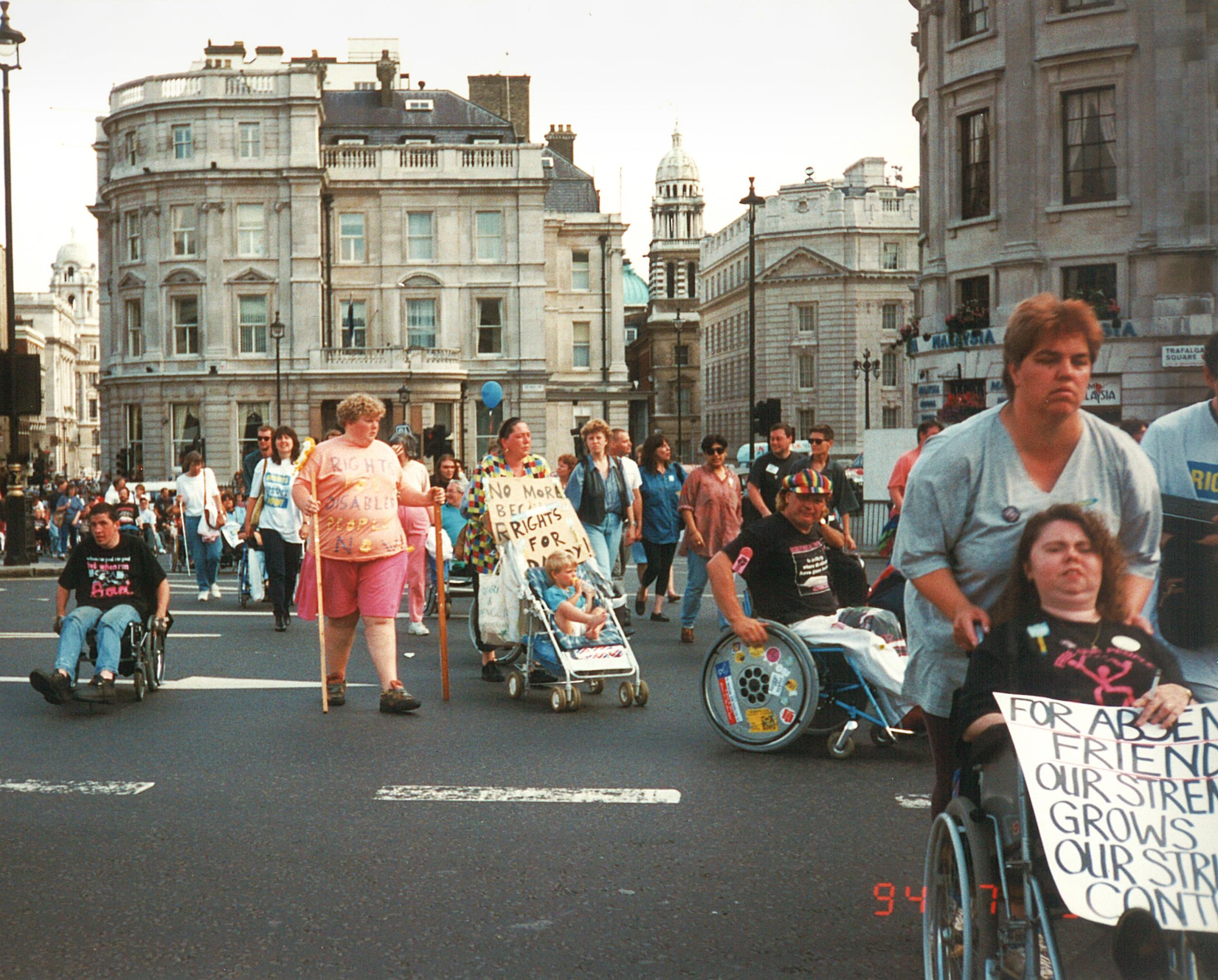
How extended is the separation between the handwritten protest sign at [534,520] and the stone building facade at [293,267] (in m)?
45.3

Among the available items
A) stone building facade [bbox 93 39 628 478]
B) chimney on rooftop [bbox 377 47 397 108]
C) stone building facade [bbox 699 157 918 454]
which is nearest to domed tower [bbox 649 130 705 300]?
stone building facade [bbox 699 157 918 454]

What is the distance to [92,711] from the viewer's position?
9.34 metres

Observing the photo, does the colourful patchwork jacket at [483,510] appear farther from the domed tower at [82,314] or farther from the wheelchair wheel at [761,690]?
the domed tower at [82,314]

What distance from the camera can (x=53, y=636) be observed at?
45.0 feet

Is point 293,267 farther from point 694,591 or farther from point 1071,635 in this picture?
point 1071,635

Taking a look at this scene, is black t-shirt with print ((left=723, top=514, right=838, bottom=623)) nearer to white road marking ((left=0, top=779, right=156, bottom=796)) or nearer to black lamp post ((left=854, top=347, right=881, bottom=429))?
white road marking ((left=0, top=779, right=156, bottom=796))

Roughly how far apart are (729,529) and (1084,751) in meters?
10.3

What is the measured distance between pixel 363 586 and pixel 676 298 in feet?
444

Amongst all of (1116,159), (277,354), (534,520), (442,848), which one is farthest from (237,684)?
(277,354)

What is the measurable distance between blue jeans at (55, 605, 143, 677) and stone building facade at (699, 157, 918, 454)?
255ft

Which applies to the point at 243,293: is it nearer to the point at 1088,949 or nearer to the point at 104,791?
the point at 104,791

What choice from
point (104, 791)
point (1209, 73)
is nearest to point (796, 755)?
point (104, 791)

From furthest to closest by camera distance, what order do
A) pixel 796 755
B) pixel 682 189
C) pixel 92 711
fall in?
pixel 682 189
pixel 92 711
pixel 796 755

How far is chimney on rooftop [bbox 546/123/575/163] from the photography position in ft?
280
